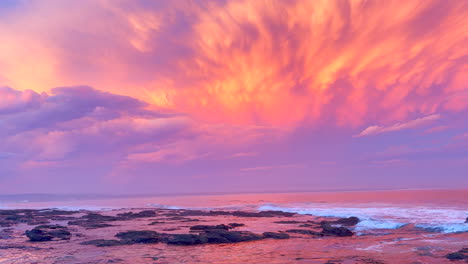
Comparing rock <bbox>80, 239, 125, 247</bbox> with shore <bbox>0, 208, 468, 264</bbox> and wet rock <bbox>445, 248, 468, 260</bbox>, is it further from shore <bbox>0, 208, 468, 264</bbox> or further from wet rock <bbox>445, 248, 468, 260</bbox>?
wet rock <bbox>445, 248, 468, 260</bbox>

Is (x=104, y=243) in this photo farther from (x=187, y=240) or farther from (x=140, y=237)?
(x=187, y=240)

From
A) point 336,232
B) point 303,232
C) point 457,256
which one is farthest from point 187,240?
point 457,256

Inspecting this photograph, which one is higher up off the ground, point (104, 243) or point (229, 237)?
point (229, 237)

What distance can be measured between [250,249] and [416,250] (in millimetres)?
9888

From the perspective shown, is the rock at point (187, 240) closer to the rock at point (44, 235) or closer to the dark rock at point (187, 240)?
the dark rock at point (187, 240)

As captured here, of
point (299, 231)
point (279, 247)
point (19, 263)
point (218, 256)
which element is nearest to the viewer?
point (19, 263)

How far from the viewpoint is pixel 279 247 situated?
23.0 meters

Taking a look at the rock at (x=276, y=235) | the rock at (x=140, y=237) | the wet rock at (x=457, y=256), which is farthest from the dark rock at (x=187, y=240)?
the wet rock at (x=457, y=256)

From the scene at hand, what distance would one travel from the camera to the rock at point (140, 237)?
25.4m

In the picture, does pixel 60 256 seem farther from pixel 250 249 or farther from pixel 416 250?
pixel 416 250

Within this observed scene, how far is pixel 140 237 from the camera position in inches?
1021

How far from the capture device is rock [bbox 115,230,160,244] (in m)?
25.4

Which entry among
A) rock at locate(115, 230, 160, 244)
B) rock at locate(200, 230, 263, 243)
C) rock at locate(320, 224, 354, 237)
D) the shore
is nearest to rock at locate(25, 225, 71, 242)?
the shore

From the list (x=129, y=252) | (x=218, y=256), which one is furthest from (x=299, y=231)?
(x=129, y=252)
